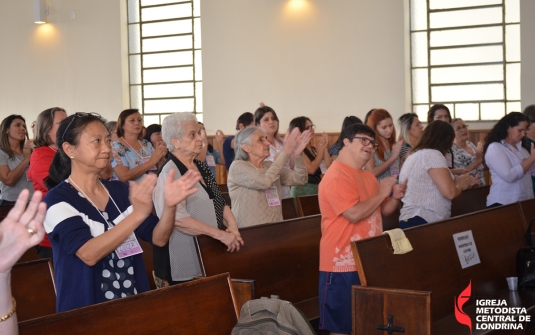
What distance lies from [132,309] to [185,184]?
0.49m

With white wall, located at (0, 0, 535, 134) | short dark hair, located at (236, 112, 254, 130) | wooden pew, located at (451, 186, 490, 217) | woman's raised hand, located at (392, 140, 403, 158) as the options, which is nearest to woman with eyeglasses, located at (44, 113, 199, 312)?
woman's raised hand, located at (392, 140, 403, 158)

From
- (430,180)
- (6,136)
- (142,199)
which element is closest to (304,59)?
(6,136)

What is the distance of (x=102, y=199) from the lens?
258cm

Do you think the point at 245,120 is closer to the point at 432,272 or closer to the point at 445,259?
the point at 445,259

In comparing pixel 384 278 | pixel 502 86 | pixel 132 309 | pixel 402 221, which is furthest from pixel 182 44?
pixel 132 309

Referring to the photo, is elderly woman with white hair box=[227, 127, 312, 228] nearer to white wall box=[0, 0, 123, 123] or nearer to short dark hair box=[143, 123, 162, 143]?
short dark hair box=[143, 123, 162, 143]

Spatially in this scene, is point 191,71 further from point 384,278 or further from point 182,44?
point 384,278

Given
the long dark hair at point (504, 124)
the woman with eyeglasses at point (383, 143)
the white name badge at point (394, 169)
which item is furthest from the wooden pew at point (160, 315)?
the long dark hair at point (504, 124)

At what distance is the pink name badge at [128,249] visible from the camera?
2.48 m

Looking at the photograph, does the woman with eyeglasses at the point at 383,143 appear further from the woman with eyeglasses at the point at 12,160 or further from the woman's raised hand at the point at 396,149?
the woman with eyeglasses at the point at 12,160

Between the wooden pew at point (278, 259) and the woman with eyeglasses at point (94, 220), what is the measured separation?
86 cm

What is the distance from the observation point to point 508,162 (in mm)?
5508

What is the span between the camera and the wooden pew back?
333 cm

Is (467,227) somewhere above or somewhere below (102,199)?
below
